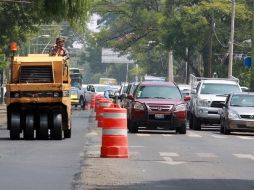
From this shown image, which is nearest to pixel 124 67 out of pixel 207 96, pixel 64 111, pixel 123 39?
pixel 123 39

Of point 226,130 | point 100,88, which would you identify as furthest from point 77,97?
point 226,130

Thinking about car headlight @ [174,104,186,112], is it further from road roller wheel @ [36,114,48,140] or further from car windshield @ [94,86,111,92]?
car windshield @ [94,86,111,92]

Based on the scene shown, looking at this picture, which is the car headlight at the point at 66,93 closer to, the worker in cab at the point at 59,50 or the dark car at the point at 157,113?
the worker in cab at the point at 59,50

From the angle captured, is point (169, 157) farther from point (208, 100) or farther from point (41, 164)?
point (208, 100)

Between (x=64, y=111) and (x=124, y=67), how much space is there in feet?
448

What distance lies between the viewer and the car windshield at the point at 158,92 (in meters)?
34.3

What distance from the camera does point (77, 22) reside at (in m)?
29.8

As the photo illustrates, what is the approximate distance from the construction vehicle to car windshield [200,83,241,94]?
12219 mm

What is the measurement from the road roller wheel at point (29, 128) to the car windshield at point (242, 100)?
9708 millimetres

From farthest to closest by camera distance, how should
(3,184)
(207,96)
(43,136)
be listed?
(207,96) → (43,136) → (3,184)

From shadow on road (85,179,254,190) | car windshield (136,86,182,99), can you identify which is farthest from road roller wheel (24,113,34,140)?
shadow on road (85,179,254,190)

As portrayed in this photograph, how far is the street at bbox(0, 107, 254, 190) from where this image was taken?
15453 millimetres

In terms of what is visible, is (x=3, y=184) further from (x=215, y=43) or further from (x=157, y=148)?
(x=215, y=43)

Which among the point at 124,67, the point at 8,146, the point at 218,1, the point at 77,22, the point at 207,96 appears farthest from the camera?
the point at 124,67
